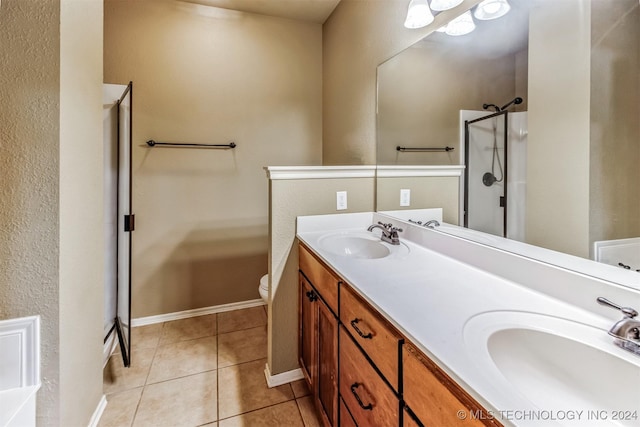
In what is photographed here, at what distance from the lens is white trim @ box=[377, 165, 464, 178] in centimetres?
134

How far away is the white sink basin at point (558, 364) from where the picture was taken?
0.54m

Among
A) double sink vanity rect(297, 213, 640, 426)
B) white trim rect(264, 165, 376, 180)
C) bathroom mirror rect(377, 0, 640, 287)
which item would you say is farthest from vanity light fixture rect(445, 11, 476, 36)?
double sink vanity rect(297, 213, 640, 426)

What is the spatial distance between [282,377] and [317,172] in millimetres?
1208

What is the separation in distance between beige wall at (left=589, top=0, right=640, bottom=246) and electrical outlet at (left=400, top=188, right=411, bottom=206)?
2.94 ft

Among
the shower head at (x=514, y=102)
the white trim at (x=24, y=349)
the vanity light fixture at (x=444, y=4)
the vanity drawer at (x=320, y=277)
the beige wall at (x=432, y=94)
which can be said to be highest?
the vanity light fixture at (x=444, y=4)

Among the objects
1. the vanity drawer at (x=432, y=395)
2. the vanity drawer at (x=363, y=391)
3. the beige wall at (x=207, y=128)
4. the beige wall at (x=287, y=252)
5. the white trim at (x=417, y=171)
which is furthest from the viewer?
the beige wall at (x=207, y=128)

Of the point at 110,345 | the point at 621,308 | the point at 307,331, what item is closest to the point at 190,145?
the point at 110,345

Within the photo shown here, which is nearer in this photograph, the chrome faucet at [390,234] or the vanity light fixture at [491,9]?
the vanity light fixture at [491,9]

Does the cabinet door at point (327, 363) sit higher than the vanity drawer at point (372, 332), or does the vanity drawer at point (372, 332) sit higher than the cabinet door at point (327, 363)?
the vanity drawer at point (372, 332)

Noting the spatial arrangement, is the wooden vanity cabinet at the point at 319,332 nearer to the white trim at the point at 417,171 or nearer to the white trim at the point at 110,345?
the white trim at the point at 417,171

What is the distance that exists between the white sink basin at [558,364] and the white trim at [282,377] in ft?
4.29

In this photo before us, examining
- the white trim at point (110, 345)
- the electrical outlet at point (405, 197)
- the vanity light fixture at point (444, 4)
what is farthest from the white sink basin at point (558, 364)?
the white trim at point (110, 345)

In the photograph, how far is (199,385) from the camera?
5.42 ft

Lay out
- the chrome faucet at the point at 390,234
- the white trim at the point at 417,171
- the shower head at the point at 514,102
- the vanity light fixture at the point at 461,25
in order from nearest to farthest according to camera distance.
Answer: the shower head at the point at 514,102 < the vanity light fixture at the point at 461,25 < the white trim at the point at 417,171 < the chrome faucet at the point at 390,234
